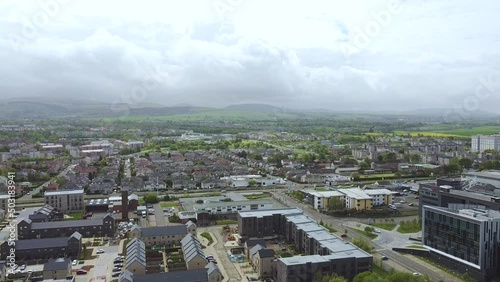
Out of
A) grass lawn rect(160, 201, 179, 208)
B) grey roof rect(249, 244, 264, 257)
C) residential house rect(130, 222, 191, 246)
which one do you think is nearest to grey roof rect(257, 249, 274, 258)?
grey roof rect(249, 244, 264, 257)

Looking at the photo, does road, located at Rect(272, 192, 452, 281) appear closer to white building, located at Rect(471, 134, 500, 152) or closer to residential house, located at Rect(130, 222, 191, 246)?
residential house, located at Rect(130, 222, 191, 246)

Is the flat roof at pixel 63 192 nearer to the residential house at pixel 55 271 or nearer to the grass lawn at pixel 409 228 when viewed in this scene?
the residential house at pixel 55 271

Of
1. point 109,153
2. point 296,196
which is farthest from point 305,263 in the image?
point 109,153

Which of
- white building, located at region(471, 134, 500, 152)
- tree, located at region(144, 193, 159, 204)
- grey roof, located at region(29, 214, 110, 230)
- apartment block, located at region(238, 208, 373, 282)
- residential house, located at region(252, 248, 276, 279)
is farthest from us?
white building, located at region(471, 134, 500, 152)

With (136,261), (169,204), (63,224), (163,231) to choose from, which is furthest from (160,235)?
(169,204)

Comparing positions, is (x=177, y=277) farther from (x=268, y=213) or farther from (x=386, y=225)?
(x=386, y=225)
